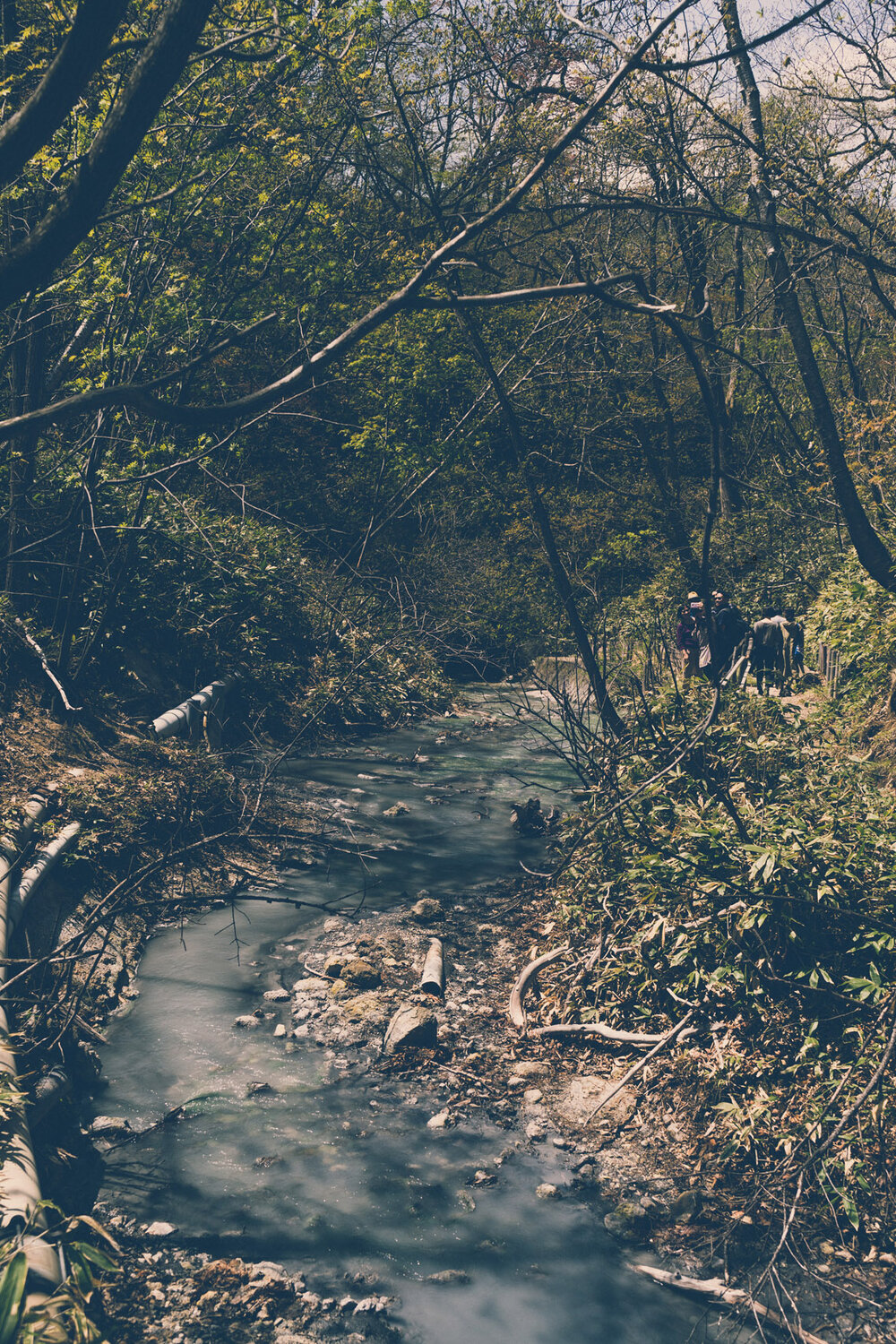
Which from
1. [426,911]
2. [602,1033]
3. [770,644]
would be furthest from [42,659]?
[770,644]

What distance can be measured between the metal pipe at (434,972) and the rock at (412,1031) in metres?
0.49

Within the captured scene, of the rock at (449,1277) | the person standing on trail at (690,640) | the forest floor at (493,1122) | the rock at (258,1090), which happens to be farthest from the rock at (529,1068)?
the person standing on trail at (690,640)

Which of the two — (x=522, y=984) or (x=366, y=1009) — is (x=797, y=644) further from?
(x=366, y=1009)

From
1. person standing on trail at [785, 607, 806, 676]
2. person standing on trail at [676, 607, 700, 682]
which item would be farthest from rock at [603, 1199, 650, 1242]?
person standing on trail at [785, 607, 806, 676]

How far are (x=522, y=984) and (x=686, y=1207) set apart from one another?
2.20m

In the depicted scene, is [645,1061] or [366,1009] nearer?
[645,1061]

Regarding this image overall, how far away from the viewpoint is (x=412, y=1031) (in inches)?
266

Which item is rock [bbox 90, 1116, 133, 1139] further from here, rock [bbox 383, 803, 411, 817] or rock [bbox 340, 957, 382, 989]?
rock [bbox 383, 803, 411, 817]

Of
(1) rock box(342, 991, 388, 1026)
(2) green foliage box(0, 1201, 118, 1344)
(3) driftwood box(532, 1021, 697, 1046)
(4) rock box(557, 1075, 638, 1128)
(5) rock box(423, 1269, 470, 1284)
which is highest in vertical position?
(2) green foliage box(0, 1201, 118, 1344)

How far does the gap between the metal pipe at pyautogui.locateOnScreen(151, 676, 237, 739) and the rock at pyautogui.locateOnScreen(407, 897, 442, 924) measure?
3972mm

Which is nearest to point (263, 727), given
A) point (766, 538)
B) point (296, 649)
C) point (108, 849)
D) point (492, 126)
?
point (296, 649)

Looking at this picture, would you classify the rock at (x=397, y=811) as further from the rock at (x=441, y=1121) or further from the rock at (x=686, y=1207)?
the rock at (x=686, y=1207)

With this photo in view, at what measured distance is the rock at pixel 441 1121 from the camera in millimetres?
5984

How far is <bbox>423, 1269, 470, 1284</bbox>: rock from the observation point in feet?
15.6
